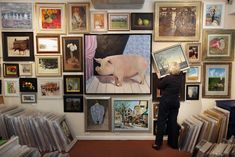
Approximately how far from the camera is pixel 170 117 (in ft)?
11.3

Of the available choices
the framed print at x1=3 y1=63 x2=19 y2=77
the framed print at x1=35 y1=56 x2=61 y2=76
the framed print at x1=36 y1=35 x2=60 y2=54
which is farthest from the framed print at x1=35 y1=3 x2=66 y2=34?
the framed print at x1=3 y1=63 x2=19 y2=77

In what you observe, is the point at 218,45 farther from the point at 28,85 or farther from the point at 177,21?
the point at 28,85

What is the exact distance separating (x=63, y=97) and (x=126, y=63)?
1.13 metres

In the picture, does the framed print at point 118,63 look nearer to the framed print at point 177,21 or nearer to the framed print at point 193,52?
the framed print at point 177,21

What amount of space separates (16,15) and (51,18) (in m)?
0.54

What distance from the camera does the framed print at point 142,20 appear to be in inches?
141

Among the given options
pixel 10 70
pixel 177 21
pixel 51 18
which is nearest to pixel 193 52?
pixel 177 21

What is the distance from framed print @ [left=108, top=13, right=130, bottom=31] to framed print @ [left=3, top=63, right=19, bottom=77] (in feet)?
5.24

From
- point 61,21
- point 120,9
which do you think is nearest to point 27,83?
point 61,21

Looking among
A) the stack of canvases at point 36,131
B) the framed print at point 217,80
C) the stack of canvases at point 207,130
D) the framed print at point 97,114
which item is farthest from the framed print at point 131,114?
the framed print at point 217,80

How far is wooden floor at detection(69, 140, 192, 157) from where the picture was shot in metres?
3.17

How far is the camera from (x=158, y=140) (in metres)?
3.37

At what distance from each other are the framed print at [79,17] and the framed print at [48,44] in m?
0.29

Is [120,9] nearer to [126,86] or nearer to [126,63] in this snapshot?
[126,63]
